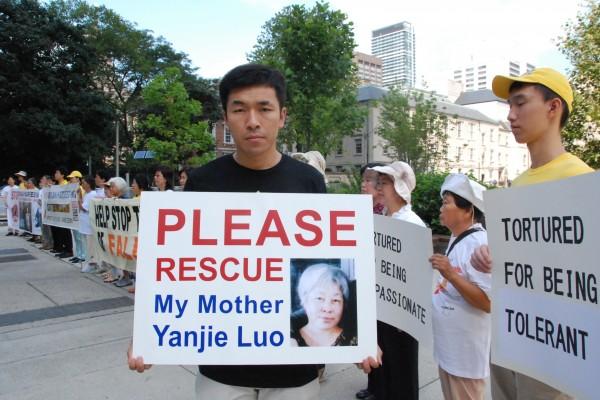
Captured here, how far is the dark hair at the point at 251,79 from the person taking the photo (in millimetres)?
1763

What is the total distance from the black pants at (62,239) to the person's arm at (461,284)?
10184mm

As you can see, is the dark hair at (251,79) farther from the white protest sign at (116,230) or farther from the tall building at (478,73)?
the tall building at (478,73)

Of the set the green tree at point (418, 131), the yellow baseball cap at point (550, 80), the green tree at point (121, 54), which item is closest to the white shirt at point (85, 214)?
the yellow baseball cap at point (550, 80)

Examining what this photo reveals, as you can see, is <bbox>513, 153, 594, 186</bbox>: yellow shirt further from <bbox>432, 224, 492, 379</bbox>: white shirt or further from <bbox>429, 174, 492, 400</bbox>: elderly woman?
<bbox>432, 224, 492, 379</bbox>: white shirt

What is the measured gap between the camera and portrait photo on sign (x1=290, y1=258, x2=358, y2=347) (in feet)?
5.41

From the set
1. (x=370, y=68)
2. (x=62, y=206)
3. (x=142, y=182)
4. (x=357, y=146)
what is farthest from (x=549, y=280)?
(x=370, y=68)

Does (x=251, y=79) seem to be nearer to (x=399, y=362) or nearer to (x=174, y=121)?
(x=399, y=362)

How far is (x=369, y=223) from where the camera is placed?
1.75 meters

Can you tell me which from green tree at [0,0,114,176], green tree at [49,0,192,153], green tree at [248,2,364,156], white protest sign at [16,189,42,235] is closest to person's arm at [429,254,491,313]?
green tree at [248,2,364,156]

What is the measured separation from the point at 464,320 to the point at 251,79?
1.62 meters

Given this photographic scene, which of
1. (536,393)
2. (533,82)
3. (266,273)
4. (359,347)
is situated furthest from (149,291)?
(533,82)

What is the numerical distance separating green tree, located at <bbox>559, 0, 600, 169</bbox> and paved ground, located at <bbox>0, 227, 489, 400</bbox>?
371 inches

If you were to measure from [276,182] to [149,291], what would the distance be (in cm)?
65

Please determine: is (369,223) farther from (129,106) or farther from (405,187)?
(129,106)
